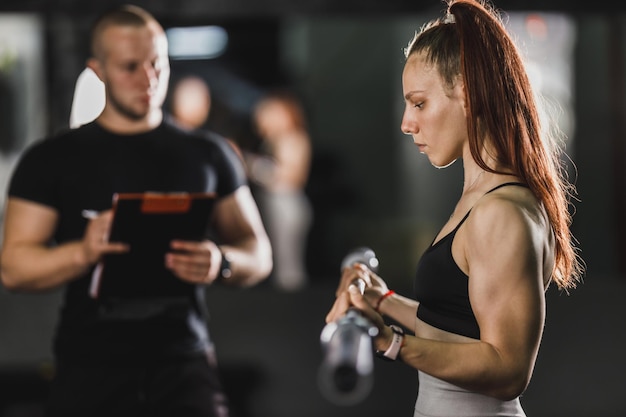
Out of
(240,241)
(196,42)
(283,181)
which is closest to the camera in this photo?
(240,241)

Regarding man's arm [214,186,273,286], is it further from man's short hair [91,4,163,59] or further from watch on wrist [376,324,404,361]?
watch on wrist [376,324,404,361]

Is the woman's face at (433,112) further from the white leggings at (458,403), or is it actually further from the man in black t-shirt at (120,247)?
the man in black t-shirt at (120,247)

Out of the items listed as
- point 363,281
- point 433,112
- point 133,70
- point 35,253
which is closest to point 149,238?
point 35,253

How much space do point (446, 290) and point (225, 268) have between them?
118 cm

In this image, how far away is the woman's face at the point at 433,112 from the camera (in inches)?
74.2

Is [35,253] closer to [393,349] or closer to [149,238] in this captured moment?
[149,238]

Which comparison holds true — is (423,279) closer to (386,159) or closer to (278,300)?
(278,300)

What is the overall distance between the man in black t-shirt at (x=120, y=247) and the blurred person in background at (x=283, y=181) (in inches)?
91.8

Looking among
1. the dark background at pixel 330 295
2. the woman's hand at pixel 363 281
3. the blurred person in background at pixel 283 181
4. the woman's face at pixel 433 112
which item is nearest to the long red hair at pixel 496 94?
the woman's face at pixel 433 112

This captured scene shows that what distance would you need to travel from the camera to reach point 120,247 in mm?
2713

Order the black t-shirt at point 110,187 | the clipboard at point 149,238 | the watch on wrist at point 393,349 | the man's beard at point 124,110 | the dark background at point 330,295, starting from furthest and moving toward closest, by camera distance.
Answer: the dark background at point 330,295
the man's beard at point 124,110
the black t-shirt at point 110,187
the clipboard at point 149,238
the watch on wrist at point 393,349

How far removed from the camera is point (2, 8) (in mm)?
4434

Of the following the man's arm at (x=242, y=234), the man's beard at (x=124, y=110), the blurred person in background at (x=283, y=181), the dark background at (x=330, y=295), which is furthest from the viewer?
the blurred person in background at (x=283, y=181)

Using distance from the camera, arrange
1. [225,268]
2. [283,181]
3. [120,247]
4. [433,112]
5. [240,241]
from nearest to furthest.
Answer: [433,112], [120,247], [225,268], [240,241], [283,181]
